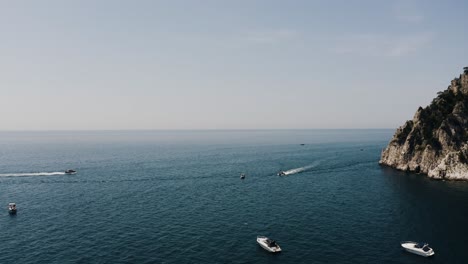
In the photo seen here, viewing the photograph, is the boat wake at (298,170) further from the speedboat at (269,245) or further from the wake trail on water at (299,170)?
the speedboat at (269,245)

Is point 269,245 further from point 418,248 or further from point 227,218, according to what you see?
point 418,248

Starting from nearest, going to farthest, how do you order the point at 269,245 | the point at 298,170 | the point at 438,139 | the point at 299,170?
1. the point at 269,245
2. the point at 438,139
3. the point at 298,170
4. the point at 299,170

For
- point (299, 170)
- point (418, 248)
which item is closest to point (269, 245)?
point (418, 248)

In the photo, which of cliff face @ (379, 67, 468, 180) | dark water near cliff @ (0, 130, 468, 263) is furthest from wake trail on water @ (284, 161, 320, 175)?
cliff face @ (379, 67, 468, 180)

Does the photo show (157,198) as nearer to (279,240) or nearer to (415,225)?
(279,240)

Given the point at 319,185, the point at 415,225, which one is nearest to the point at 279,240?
the point at 415,225
